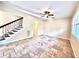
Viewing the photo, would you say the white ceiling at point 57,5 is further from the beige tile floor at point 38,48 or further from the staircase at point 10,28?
the beige tile floor at point 38,48

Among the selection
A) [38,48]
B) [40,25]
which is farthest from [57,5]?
[38,48]

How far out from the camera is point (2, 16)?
234 cm

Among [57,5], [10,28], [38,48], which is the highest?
[57,5]

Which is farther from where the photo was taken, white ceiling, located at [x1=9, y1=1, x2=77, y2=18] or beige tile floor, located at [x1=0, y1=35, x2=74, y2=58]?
white ceiling, located at [x1=9, y1=1, x2=77, y2=18]

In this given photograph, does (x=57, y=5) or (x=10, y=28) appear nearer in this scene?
(x=10, y=28)

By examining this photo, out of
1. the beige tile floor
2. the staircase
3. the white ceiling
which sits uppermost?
the white ceiling

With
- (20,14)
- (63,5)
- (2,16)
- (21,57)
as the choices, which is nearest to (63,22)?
(63,5)

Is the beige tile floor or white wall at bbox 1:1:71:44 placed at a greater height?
white wall at bbox 1:1:71:44

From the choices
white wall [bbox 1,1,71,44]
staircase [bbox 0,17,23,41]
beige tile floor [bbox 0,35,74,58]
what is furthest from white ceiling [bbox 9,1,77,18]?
beige tile floor [bbox 0,35,74,58]

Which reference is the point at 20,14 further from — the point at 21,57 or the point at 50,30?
the point at 21,57

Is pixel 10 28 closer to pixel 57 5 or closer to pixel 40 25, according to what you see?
pixel 40 25

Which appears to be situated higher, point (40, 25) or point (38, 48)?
point (40, 25)

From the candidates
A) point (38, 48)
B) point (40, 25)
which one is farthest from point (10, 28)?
point (38, 48)

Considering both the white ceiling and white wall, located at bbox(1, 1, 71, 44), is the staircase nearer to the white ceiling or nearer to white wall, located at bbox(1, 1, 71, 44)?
white wall, located at bbox(1, 1, 71, 44)
